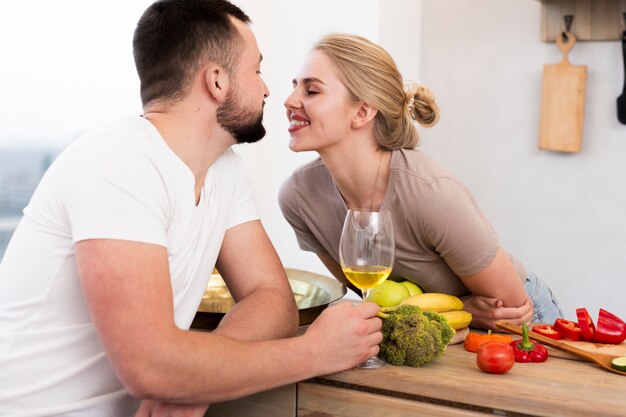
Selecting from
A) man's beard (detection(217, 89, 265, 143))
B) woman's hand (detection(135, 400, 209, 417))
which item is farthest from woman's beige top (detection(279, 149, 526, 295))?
woman's hand (detection(135, 400, 209, 417))

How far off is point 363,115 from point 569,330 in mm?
760

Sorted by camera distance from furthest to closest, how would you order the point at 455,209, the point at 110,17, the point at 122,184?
the point at 110,17 < the point at 455,209 < the point at 122,184

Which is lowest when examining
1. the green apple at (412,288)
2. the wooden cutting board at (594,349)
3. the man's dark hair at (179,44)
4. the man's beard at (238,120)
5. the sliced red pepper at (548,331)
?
the wooden cutting board at (594,349)

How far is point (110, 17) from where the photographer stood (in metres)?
2.97

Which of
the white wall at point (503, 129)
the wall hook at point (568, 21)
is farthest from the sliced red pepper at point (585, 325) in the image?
the wall hook at point (568, 21)

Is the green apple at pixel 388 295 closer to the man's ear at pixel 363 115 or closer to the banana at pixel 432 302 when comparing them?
the banana at pixel 432 302

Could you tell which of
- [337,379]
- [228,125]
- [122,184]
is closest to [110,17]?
[228,125]

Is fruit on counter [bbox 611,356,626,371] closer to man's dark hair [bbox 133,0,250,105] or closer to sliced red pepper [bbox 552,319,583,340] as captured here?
sliced red pepper [bbox 552,319,583,340]

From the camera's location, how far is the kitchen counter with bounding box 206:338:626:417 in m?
1.29

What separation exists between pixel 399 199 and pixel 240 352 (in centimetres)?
70

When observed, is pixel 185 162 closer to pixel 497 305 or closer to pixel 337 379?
pixel 337 379

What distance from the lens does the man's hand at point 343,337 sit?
56.6 inches

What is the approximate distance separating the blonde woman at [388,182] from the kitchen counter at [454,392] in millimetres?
323

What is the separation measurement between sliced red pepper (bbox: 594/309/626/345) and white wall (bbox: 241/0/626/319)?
A: 5.69ft
